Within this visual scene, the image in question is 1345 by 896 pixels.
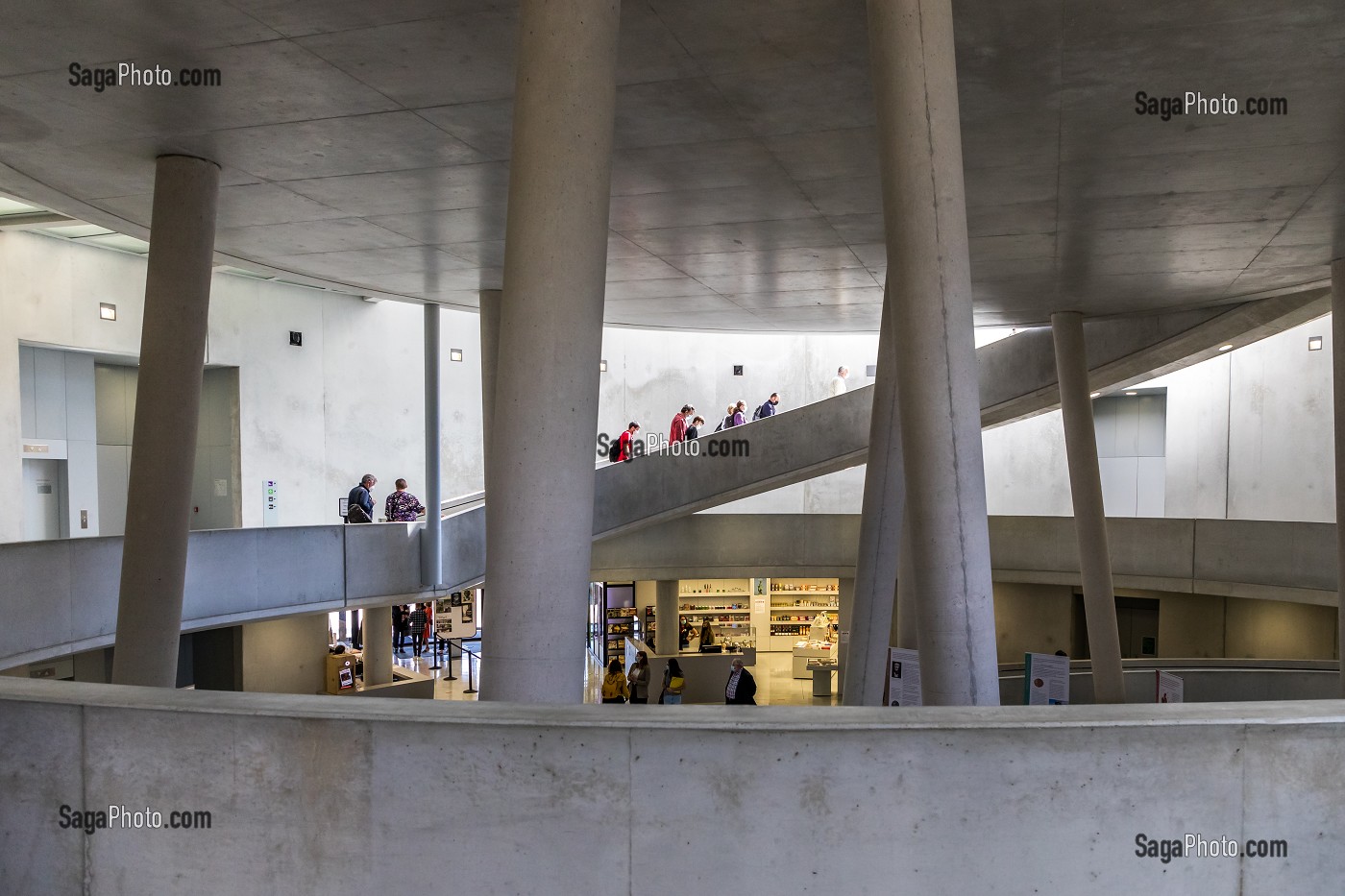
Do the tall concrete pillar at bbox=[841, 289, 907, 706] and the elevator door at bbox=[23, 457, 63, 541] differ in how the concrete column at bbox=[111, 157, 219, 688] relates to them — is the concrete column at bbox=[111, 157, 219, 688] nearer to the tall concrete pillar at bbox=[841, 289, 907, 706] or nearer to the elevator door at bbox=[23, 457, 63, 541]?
the tall concrete pillar at bbox=[841, 289, 907, 706]

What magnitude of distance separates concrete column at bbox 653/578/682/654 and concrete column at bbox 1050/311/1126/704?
40.9 feet

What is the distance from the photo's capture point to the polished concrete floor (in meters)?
26.0

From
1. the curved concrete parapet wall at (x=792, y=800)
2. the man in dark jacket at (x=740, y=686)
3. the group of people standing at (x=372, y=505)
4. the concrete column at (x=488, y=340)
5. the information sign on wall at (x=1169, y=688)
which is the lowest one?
the man in dark jacket at (x=740, y=686)

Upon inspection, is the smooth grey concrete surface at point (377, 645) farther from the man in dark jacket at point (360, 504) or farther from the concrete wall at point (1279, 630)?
the concrete wall at point (1279, 630)

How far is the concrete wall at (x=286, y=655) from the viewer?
70.4ft

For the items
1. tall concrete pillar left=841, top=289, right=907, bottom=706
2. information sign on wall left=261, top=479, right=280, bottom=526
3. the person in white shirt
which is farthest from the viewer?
the person in white shirt

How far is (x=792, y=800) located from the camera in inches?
167

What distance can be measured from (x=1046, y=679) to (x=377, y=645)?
14955 millimetres

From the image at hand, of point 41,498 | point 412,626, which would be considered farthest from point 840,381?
point 41,498

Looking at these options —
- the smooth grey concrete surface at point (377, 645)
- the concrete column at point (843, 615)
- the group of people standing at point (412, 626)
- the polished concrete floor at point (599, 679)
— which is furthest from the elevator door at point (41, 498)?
the concrete column at point (843, 615)

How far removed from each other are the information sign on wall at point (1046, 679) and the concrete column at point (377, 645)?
1440 centimetres

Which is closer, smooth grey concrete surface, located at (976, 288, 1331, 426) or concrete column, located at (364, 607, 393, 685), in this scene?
smooth grey concrete surface, located at (976, 288, 1331, 426)

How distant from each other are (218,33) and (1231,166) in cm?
976

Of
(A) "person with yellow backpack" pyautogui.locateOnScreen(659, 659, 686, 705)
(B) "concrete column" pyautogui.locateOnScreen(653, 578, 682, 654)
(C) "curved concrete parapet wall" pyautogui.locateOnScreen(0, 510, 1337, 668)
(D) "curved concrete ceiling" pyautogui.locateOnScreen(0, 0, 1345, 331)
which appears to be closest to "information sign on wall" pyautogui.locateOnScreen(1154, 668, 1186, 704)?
(D) "curved concrete ceiling" pyautogui.locateOnScreen(0, 0, 1345, 331)
